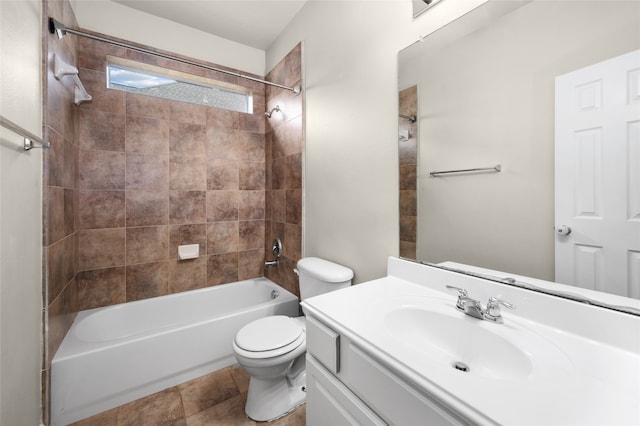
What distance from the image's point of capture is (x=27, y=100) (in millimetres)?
1098

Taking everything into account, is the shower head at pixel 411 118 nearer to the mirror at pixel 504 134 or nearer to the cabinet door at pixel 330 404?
the mirror at pixel 504 134

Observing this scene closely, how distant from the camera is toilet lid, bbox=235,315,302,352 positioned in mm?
1383

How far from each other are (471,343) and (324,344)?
47cm

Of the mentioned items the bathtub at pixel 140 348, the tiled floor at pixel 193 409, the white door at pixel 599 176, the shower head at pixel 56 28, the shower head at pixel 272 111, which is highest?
the shower head at pixel 56 28

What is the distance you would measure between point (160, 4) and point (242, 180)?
145 centimetres

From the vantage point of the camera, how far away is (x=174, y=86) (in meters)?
2.29

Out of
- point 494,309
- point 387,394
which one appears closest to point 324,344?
point 387,394

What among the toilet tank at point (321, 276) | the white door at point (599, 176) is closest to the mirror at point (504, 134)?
the white door at point (599, 176)

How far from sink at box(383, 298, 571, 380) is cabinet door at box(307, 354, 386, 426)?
0.23 m

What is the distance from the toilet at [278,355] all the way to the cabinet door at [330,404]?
43 cm

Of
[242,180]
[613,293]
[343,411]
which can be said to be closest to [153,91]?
[242,180]

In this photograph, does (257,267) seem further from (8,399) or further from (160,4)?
(160,4)

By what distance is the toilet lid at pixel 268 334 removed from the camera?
54.4 inches

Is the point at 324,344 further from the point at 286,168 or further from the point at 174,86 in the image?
the point at 174,86
